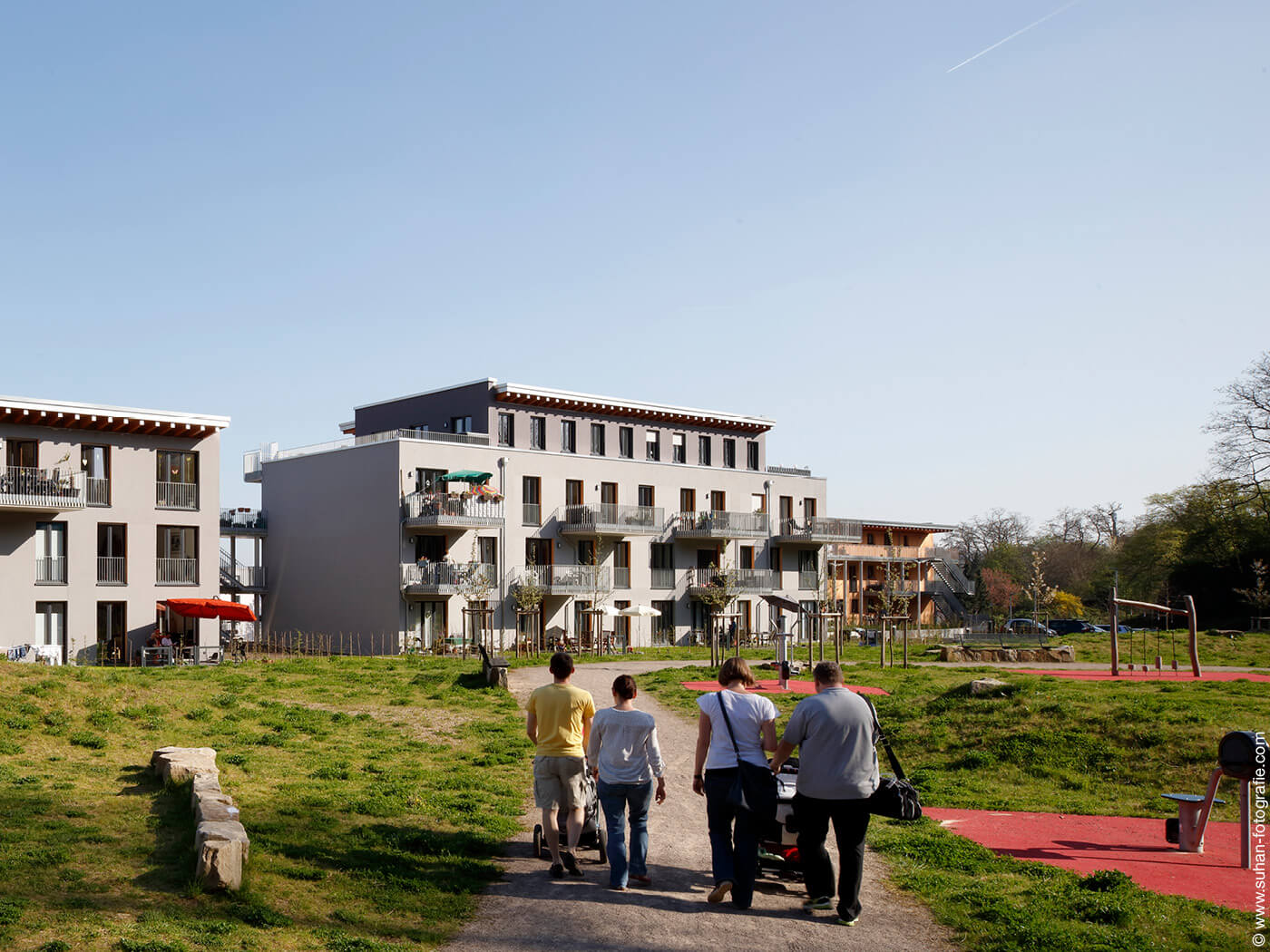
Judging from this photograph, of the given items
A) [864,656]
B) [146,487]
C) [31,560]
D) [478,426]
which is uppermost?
[478,426]

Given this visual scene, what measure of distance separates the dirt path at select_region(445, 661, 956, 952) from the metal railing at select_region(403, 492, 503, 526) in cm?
3203

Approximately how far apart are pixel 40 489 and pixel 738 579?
30.0m

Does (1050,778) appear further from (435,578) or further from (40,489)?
(40,489)

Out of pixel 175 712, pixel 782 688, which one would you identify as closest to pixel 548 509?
pixel 782 688

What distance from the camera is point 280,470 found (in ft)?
156

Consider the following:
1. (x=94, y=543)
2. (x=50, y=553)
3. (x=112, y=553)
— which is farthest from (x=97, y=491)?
(x=50, y=553)

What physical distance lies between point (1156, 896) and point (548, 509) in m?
39.2

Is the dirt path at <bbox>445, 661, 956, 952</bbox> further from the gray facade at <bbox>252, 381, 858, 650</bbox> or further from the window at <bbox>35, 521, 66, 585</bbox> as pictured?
the gray facade at <bbox>252, 381, 858, 650</bbox>

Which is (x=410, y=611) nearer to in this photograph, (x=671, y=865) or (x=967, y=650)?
(x=967, y=650)

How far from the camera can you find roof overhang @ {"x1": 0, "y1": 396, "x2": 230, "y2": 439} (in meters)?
33.7

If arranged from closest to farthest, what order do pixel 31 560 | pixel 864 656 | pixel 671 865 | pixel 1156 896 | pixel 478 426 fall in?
pixel 1156 896 < pixel 671 865 < pixel 31 560 < pixel 864 656 < pixel 478 426

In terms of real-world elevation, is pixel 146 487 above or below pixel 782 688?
above

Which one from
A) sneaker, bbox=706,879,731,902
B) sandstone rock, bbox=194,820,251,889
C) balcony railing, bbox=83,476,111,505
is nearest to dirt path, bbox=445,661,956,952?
sneaker, bbox=706,879,731,902

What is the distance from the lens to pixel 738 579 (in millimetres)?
52125
